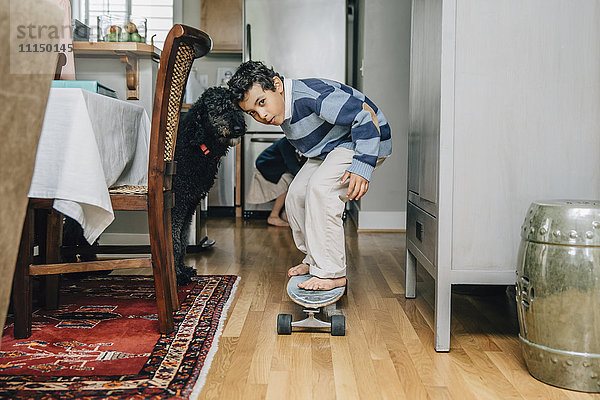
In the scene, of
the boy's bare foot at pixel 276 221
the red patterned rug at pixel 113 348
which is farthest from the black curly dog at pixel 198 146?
the boy's bare foot at pixel 276 221

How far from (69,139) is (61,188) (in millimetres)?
135

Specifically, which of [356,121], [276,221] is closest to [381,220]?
[276,221]

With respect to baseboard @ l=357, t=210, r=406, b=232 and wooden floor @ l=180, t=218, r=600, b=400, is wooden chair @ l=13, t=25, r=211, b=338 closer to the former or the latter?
wooden floor @ l=180, t=218, r=600, b=400

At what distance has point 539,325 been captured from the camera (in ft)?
4.23

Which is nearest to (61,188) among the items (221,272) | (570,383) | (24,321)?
(24,321)

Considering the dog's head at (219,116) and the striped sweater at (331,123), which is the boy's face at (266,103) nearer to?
the striped sweater at (331,123)

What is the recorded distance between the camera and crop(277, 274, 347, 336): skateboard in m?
1.70

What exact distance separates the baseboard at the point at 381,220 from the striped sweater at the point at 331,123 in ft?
6.96

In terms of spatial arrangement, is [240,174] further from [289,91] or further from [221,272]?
[289,91]

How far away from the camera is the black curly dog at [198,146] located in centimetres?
231

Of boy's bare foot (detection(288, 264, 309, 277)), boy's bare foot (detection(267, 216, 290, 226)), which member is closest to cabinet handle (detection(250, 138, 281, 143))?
boy's bare foot (detection(267, 216, 290, 226))

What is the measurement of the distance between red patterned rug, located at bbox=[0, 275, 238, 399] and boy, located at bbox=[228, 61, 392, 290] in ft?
1.29

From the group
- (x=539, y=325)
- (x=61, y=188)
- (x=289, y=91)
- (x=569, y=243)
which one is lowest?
(x=539, y=325)

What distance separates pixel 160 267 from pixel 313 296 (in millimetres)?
472
